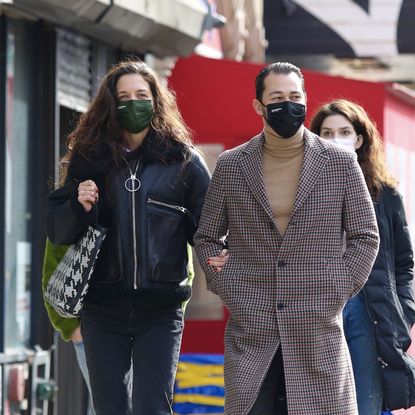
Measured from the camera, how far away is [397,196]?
21.7ft

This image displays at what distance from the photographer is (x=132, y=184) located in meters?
5.86

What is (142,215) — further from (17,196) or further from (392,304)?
(17,196)

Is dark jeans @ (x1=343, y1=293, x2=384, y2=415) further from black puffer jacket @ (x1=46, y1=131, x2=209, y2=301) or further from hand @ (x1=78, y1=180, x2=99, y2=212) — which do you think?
hand @ (x1=78, y1=180, x2=99, y2=212)

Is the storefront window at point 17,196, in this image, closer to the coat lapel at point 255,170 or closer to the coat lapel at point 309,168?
the coat lapel at point 255,170

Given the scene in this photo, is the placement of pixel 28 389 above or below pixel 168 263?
below

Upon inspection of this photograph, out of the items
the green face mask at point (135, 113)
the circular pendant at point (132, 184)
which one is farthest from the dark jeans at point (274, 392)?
the green face mask at point (135, 113)

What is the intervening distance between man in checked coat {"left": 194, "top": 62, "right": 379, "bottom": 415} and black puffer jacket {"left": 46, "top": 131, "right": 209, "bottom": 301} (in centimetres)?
23

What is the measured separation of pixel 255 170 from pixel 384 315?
A: 1158mm

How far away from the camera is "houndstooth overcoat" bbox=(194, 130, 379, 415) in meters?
5.45

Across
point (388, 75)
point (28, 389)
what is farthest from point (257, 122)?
point (388, 75)

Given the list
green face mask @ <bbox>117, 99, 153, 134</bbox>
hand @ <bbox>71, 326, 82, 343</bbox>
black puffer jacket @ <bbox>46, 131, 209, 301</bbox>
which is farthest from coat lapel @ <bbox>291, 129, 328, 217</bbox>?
hand @ <bbox>71, 326, 82, 343</bbox>


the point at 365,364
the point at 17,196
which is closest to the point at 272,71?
the point at 365,364

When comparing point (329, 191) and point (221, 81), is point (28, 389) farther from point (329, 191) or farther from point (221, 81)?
point (329, 191)

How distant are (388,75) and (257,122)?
8671 millimetres
